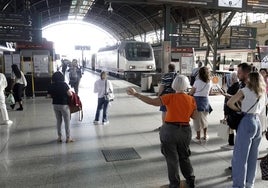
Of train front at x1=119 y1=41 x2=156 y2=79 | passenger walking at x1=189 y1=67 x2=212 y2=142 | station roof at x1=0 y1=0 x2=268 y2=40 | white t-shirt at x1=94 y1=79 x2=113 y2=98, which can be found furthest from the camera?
train front at x1=119 y1=41 x2=156 y2=79

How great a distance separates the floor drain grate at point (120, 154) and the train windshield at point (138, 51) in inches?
650

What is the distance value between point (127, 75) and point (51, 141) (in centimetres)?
1589

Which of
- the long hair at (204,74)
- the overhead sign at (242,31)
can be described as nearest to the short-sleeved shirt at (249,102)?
the long hair at (204,74)

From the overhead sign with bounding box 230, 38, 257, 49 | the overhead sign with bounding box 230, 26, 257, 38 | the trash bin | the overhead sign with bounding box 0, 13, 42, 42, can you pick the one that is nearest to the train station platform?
the overhead sign with bounding box 0, 13, 42, 42

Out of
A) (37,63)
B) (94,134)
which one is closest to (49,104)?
(37,63)

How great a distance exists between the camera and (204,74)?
634 centimetres

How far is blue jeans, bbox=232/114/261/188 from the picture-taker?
3729 millimetres

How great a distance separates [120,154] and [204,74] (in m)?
2.42

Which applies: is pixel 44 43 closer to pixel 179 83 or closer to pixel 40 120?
pixel 40 120

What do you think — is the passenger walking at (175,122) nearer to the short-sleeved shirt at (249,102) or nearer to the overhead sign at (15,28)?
the short-sleeved shirt at (249,102)

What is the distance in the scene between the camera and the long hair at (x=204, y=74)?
20.8ft

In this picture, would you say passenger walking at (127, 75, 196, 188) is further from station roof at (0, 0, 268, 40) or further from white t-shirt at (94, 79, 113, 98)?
station roof at (0, 0, 268, 40)

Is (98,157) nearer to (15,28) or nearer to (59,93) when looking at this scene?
(59,93)

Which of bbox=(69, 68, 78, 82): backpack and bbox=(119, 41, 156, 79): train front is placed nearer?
bbox=(69, 68, 78, 82): backpack
